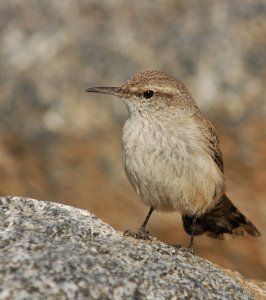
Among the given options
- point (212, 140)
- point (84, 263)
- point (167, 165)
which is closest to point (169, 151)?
point (167, 165)

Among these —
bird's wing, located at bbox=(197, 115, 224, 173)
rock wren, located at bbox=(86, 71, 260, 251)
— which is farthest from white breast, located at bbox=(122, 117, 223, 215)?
bird's wing, located at bbox=(197, 115, 224, 173)

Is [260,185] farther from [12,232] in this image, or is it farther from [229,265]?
[12,232]

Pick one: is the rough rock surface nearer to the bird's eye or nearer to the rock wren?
the rock wren

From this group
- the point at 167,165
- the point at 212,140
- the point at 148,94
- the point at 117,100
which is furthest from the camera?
the point at 117,100

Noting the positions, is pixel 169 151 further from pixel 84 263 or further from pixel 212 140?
pixel 84 263

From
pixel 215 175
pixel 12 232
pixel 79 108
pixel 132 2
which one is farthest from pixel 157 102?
pixel 132 2

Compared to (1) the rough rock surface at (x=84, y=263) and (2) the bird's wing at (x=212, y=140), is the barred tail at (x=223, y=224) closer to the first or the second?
(2) the bird's wing at (x=212, y=140)
